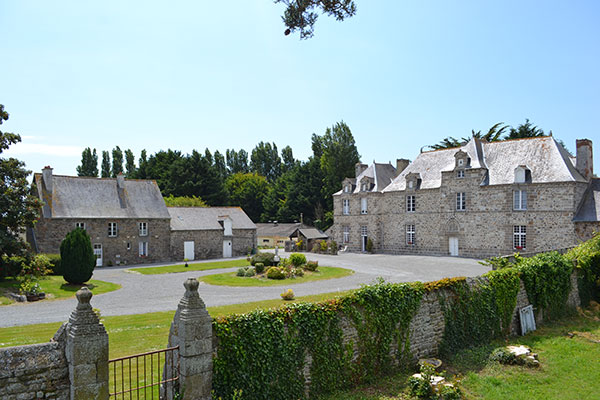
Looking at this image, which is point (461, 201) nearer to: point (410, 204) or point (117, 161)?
point (410, 204)

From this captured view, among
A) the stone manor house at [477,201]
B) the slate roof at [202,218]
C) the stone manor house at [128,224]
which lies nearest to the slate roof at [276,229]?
the stone manor house at [477,201]

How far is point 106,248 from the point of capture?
3188 cm

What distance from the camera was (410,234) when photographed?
37062 mm

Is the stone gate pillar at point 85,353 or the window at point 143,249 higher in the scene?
the stone gate pillar at point 85,353

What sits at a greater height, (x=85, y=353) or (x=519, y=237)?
(x=85, y=353)

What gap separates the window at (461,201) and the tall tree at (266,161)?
158 ft

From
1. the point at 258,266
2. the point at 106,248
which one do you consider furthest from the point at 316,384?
the point at 106,248

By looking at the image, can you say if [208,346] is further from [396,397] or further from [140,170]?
[140,170]

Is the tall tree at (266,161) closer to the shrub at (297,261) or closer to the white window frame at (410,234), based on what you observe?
the white window frame at (410,234)

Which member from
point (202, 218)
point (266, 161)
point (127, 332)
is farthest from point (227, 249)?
point (266, 161)

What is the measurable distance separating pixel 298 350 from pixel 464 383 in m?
4.46

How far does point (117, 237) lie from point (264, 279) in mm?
15001

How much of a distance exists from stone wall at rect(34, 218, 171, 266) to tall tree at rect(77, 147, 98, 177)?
34152mm

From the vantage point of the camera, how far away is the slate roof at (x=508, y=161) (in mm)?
29188
